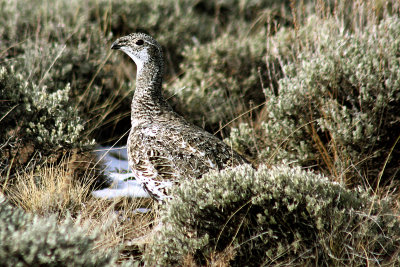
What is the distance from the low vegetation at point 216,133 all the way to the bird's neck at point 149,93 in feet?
1.50

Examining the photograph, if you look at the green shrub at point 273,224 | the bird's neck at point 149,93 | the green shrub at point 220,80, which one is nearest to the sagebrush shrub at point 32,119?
the bird's neck at point 149,93

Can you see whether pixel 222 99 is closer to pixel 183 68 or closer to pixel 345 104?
pixel 183 68

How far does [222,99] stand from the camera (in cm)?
627

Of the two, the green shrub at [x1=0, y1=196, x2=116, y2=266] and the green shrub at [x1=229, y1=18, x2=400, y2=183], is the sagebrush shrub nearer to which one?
the green shrub at [x1=229, y1=18, x2=400, y2=183]

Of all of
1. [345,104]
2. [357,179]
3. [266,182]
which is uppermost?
[266,182]

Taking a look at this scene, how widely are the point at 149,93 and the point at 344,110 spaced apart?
70.3 inches

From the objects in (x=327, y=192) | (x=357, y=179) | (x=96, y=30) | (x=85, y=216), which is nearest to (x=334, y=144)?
(x=357, y=179)

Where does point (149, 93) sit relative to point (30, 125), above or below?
above

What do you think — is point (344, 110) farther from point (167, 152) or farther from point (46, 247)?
point (46, 247)

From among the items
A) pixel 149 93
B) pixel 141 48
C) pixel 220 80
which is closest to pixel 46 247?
pixel 149 93

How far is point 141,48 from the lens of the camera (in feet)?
15.1

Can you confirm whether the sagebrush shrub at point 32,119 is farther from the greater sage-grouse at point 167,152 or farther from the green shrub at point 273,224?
the green shrub at point 273,224

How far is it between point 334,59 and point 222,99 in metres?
1.81

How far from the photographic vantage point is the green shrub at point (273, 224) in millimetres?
2971
